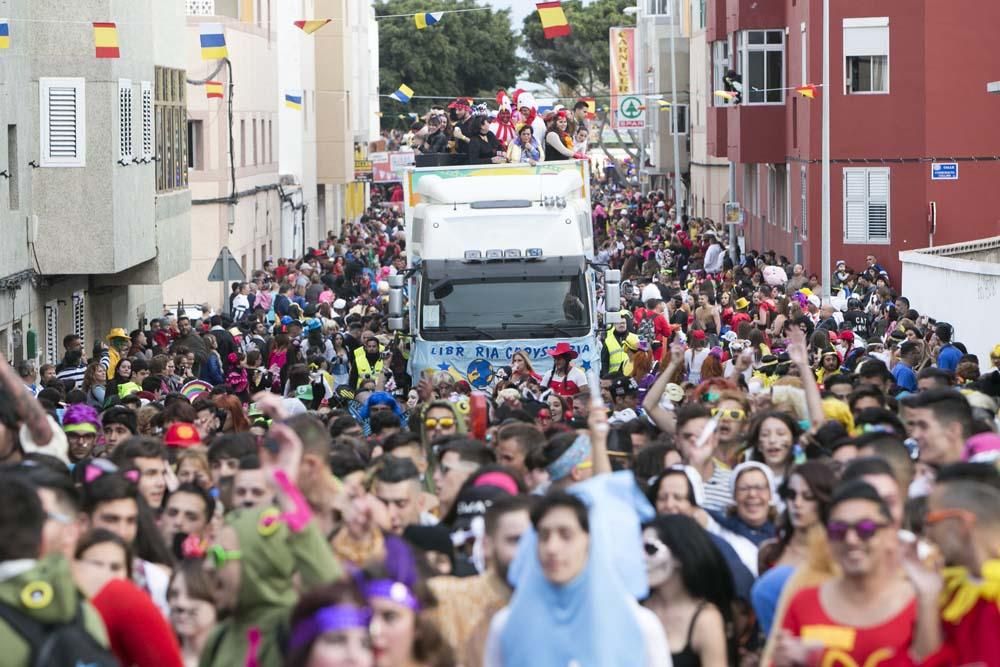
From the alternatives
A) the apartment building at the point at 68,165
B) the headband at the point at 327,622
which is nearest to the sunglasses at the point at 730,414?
the headband at the point at 327,622

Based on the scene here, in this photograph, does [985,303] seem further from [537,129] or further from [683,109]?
[683,109]

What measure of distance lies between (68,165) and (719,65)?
26732 millimetres

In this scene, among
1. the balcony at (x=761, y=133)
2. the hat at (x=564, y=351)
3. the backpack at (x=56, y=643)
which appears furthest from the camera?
the balcony at (x=761, y=133)

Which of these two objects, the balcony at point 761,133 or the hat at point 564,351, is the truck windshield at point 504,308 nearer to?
the hat at point 564,351

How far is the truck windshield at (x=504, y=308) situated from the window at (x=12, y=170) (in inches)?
290

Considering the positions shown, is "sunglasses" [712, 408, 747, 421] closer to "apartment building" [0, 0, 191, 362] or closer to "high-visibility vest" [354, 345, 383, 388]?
"high-visibility vest" [354, 345, 383, 388]

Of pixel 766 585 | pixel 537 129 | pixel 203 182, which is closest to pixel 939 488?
pixel 766 585

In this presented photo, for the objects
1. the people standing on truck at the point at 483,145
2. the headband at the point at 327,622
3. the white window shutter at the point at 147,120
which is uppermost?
the white window shutter at the point at 147,120

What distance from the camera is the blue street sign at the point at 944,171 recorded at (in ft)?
128

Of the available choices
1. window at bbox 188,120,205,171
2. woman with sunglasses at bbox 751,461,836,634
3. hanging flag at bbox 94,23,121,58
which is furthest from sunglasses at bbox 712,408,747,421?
window at bbox 188,120,205,171

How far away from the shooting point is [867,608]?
251 inches

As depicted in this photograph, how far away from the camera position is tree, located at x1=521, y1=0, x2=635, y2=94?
394 feet

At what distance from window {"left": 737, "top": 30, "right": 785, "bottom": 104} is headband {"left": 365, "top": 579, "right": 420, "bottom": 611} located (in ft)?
135

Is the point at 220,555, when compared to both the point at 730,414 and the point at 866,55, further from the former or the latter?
the point at 866,55
